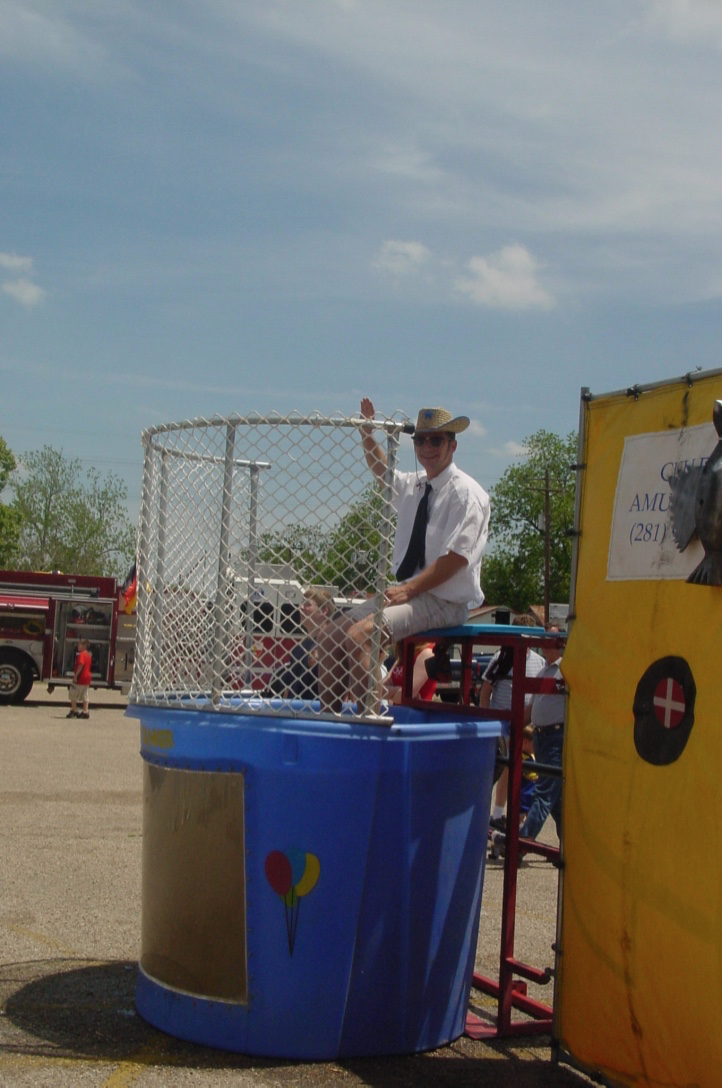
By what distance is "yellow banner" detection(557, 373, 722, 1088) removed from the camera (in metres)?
3.45

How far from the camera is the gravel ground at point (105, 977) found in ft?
12.8

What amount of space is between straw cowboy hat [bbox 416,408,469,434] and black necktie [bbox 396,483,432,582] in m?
0.25

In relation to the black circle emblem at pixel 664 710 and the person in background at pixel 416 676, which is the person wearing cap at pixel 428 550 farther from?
the black circle emblem at pixel 664 710

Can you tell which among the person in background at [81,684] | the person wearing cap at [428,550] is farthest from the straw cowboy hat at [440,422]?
the person in background at [81,684]

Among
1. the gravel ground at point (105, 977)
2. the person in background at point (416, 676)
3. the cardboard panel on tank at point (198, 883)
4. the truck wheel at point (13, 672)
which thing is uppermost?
the person in background at point (416, 676)

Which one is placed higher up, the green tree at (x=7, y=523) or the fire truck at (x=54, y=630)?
the green tree at (x=7, y=523)

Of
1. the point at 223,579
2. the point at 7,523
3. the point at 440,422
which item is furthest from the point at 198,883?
the point at 7,523

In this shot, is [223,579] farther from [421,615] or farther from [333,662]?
[421,615]

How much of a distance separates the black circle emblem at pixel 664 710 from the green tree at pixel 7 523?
2622 inches

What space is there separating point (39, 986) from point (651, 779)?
2750 mm

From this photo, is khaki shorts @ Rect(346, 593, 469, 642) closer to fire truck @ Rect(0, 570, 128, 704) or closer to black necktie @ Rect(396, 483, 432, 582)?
black necktie @ Rect(396, 483, 432, 582)

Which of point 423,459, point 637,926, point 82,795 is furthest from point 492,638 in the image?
point 82,795

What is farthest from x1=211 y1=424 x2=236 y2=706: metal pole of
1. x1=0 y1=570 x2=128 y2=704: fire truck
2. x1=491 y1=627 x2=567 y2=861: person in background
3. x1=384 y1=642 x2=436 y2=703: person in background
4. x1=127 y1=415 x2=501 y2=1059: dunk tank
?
x1=0 y1=570 x2=128 y2=704: fire truck

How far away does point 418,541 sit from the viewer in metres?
4.93
